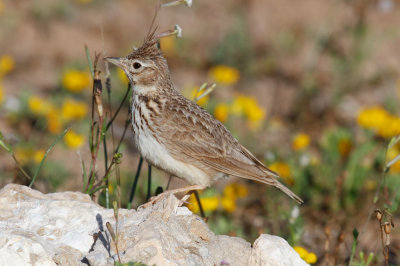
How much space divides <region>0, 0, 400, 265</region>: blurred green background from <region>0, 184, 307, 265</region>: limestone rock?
71 centimetres

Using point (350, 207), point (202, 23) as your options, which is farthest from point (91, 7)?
point (350, 207)

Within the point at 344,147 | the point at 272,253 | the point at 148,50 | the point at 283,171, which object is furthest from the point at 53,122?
the point at 272,253

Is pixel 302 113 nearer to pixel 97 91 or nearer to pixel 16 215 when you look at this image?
pixel 97 91

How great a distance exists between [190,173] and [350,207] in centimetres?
237

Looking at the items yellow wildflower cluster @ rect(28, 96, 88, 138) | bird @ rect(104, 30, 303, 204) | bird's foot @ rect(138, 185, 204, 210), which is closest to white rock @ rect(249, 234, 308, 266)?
bird's foot @ rect(138, 185, 204, 210)

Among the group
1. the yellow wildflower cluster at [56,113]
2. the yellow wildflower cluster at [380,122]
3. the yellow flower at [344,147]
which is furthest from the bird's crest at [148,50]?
the yellow wildflower cluster at [380,122]

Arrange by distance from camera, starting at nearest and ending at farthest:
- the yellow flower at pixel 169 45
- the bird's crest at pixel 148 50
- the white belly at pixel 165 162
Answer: the white belly at pixel 165 162 < the bird's crest at pixel 148 50 < the yellow flower at pixel 169 45

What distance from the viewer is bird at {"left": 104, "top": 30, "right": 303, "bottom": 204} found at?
468cm

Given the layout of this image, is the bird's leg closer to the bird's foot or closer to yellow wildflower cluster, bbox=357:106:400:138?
the bird's foot

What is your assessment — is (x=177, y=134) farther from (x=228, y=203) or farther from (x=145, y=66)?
(x=228, y=203)

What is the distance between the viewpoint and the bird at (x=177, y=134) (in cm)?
468

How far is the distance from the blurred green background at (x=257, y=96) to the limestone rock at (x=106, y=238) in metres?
0.71

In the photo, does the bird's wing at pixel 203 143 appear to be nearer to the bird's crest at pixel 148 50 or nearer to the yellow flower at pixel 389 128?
the bird's crest at pixel 148 50

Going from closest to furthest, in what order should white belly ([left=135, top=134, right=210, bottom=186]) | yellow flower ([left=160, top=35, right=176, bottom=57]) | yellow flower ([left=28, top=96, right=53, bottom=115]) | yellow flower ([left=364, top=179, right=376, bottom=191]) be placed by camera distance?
white belly ([left=135, top=134, right=210, bottom=186]), yellow flower ([left=364, top=179, right=376, bottom=191]), yellow flower ([left=28, top=96, right=53, bottom=115]), yellow flower ([left=160, top=35, right=176, bottom=57])
